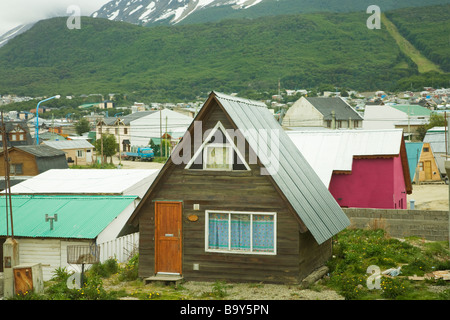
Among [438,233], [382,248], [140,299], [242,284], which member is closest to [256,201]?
[242,284]

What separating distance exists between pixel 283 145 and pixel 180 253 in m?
4.72

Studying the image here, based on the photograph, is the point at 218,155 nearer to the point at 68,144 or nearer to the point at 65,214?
the point at 65,214

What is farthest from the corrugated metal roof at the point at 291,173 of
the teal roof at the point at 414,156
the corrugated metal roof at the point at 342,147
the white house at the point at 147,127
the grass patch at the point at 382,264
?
the white house at the point at 147,127

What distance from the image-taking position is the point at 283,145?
17.5 meters

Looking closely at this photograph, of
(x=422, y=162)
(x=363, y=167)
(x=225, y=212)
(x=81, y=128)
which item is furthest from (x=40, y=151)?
(x=81, y=128)

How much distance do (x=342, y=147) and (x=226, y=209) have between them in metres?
16.8

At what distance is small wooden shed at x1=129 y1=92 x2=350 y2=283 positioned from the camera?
14742mm

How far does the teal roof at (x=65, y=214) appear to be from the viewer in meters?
22.0

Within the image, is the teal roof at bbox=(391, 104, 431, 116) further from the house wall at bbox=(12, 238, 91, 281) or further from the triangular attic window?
the triangular attic window

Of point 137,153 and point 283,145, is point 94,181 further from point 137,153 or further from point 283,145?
point 137,153

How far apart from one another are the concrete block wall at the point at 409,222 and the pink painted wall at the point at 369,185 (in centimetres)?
425

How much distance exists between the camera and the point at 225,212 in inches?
599

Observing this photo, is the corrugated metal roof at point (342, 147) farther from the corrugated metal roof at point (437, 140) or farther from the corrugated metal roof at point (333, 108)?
the corrugated metal roof at point (333, 108)

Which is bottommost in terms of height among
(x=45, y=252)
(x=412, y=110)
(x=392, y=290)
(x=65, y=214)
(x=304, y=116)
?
(x=45, y=252)
